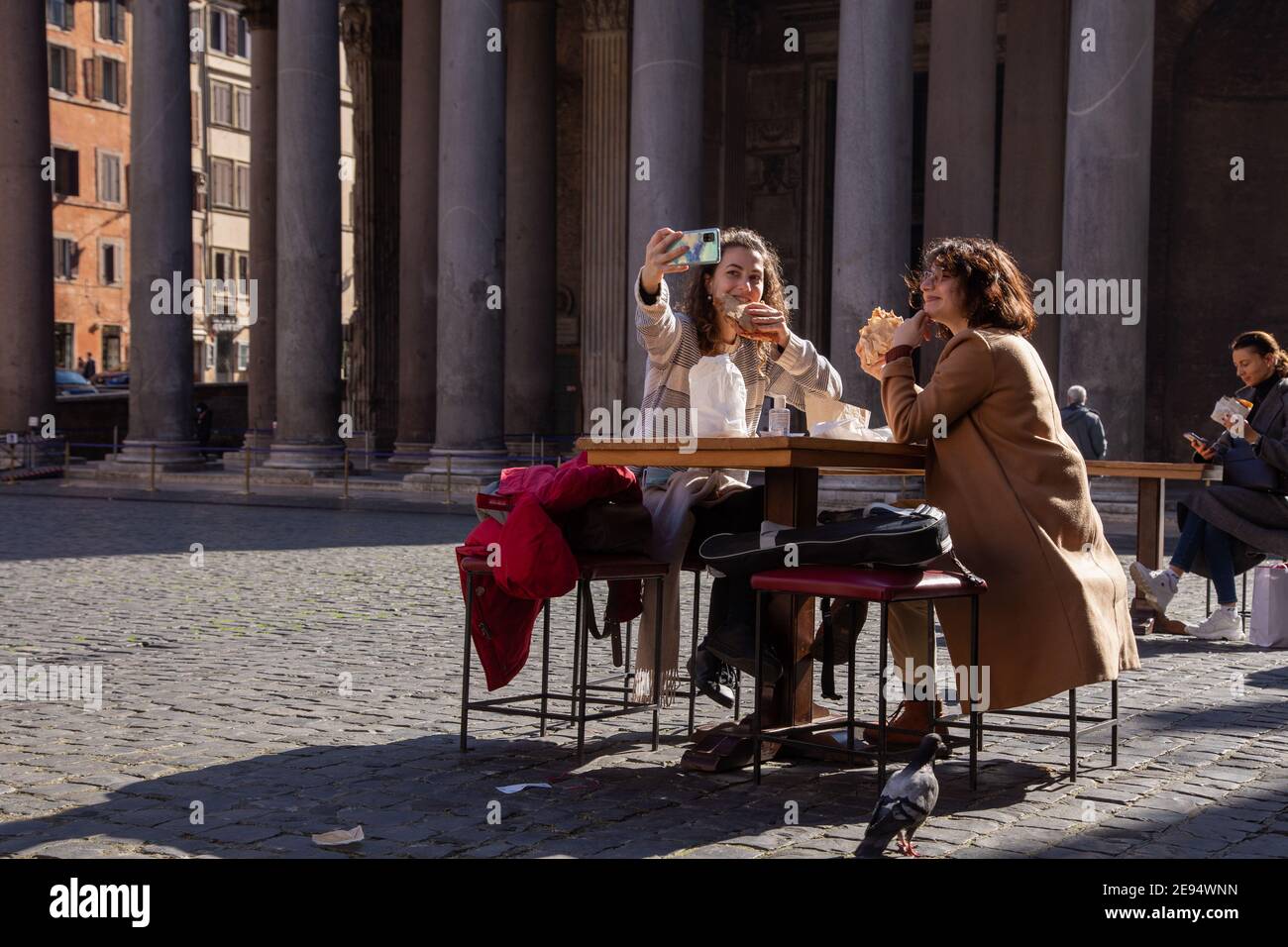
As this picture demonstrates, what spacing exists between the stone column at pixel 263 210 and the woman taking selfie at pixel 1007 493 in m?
26.1

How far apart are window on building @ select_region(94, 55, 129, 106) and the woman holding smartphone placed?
2178 inches

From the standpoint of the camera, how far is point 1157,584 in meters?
11.0

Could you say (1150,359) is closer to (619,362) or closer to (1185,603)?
(619,362)

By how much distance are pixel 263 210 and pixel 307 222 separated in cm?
821

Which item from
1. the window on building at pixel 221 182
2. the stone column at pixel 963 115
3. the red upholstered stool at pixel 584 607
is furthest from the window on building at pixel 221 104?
the red upholstered stool at pixel 584 607

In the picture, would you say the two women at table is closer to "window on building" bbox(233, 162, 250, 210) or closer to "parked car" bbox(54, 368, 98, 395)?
"parked car" bbox(54, 368, 98, 395)

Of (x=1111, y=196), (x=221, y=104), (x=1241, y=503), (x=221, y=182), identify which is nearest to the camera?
(x=1241, y=503)

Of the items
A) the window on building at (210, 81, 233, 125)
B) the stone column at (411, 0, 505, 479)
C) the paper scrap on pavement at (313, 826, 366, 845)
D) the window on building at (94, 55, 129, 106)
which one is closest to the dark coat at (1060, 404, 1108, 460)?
the stone column at (411, 0, 505, 479)

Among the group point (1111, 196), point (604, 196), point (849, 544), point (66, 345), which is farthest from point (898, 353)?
point (66, 345)

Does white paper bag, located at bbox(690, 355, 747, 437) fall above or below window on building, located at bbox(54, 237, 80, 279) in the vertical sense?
below

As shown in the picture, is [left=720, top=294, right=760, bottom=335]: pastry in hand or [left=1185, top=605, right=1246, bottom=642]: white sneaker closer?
[left=720, top=294, right=760, bottom=335]: pastry in hand

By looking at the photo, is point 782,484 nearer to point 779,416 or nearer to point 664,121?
point 779,416

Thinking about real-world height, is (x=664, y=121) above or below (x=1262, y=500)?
above

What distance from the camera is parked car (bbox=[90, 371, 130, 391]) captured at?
48.1 metres
